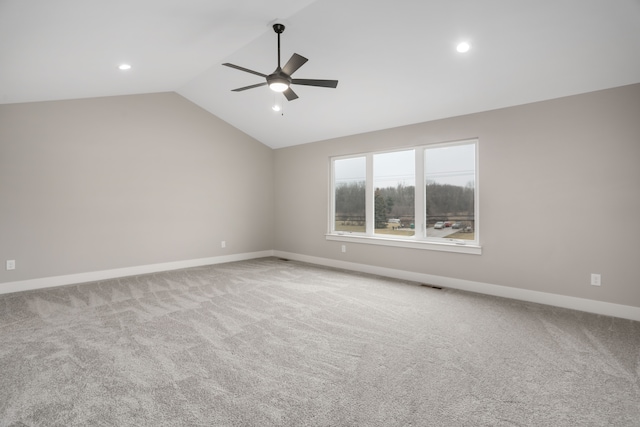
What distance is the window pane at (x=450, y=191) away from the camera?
446cm

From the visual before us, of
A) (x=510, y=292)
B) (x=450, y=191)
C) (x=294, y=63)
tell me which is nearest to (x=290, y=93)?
(x=294, y=63)

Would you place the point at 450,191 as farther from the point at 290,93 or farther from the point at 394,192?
the point at 290,93

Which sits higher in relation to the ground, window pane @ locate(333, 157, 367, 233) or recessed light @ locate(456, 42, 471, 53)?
recessed light @ locate(456, 42, 471, 53)

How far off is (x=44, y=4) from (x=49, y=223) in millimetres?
3293

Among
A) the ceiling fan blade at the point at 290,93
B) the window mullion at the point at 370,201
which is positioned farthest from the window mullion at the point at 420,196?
the ceiling fan blade at the point at 290,93

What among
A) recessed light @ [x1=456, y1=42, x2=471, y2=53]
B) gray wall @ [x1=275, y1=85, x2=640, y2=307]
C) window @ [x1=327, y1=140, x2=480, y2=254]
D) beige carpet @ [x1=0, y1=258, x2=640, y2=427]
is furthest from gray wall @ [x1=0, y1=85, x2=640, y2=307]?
recessed light @ [x1=456, y1=42, x2=471, y2=53]

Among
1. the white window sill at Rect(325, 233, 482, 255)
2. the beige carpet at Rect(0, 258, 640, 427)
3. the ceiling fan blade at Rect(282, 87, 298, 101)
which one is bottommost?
the beige carpet at Rect(0, 258, 640, 427)

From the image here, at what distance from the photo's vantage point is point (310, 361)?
Answer: 2436 mm

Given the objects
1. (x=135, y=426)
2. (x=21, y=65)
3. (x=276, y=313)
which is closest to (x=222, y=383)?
(x=135, y=426)

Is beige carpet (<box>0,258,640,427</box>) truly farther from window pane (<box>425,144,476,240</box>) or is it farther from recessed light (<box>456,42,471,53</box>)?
recessed light (<box>456,42,471,53</box>)

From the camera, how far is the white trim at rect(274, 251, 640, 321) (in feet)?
11.0

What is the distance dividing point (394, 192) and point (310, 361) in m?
3.52

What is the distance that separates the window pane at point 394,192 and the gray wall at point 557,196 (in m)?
0.41

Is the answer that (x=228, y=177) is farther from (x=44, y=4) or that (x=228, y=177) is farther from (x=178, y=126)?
(x=44, y=4)
